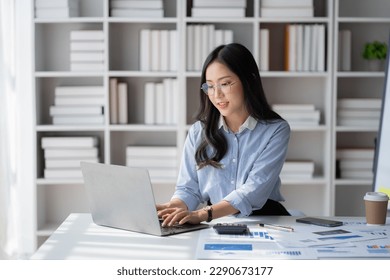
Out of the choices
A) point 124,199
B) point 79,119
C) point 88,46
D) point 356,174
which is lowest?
point 356,174

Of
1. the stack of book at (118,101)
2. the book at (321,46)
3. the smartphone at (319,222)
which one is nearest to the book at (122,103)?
the stack of book at (118,101)

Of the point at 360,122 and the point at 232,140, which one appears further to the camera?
the point at 360,122

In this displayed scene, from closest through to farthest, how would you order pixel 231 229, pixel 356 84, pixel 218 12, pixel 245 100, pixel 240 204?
1. pixel 231 229
2. pixel 240 204
3. pixel 245 100
4. pixel 218 12
5. pixel 356 84

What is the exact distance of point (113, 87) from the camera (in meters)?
3.95

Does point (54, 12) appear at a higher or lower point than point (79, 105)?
higher

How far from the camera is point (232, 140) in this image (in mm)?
2613

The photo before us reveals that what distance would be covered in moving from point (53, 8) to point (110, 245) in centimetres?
229

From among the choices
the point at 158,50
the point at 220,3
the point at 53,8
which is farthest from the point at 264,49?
the point at 53,8

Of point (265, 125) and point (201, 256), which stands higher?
point (265, 125)

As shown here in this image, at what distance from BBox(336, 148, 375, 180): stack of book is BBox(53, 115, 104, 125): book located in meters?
1.45

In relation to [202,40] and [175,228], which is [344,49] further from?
[175,228]

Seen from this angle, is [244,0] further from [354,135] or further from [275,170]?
[275,170]

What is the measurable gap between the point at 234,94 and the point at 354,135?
73.4 inches

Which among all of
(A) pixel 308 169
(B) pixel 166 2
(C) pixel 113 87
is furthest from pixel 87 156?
(A) pixel 308 169
